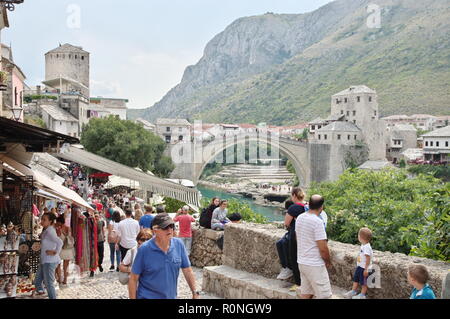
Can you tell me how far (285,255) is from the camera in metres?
4.66

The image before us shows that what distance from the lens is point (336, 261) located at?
4.62 meters

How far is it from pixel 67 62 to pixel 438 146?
131ft

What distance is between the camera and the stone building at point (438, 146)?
5347 centimetres

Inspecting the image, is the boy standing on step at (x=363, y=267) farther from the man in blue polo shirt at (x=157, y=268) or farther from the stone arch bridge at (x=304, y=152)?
the stone arch bridge at (x=304, y=152)

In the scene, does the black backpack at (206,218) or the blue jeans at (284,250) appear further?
the black backpack at (206,218)

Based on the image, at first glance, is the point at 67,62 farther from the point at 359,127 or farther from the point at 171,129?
the point at 359,127

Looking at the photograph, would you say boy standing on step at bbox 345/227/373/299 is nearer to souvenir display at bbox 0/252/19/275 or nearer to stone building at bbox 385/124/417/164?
souvenir display at bbox 0/252/19/275

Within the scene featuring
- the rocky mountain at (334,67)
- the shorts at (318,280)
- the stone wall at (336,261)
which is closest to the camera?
the shorts at (318,280)

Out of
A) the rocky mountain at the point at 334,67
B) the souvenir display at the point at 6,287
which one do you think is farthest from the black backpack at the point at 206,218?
the rocky mountain at the point at 334,67

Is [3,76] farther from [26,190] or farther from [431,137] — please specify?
[431,137]

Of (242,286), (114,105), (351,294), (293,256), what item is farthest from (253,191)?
(351,294)

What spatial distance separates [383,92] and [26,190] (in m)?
90.1

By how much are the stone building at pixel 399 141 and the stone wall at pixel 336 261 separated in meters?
58.8
